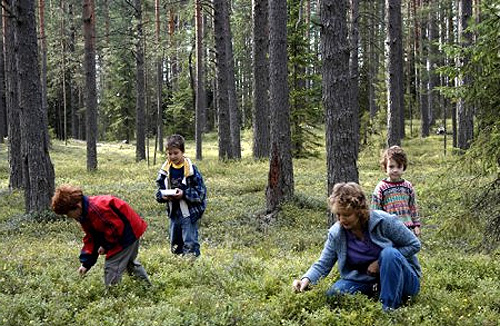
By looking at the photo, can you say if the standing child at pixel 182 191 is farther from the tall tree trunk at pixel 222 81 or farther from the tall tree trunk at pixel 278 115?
the tall tree trunk at pixel 222 81

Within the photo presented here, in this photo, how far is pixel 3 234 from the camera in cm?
1040

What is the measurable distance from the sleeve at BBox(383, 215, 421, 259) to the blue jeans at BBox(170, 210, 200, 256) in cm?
299

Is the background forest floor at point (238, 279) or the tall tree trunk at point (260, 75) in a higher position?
the tall tree trunk at point (260, 75)

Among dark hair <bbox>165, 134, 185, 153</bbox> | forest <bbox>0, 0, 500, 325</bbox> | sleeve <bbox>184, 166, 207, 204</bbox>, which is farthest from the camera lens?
sleeve <bbox>184, 166, 207, 204</bbox>

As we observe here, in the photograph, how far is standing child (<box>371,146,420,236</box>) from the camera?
6297 mm

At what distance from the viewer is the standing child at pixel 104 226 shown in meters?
5.14

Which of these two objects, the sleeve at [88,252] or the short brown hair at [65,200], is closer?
the short brown hair at [65,200]

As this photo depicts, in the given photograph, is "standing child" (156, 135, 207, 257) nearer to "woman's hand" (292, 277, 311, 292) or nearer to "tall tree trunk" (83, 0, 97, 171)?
"woman's hand" (292, 277, 311, 292)

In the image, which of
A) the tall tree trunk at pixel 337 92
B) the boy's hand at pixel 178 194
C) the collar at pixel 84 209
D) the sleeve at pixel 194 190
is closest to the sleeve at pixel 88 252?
the collar at pixel 84 209

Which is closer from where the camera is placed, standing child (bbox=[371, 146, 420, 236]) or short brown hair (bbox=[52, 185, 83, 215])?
short brown hair (bbox=[52, 185, 83, 215])

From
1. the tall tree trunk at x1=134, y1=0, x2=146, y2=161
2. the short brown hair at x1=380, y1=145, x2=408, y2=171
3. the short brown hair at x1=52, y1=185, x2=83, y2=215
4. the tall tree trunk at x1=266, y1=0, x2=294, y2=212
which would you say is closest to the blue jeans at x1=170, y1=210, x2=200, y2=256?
the short brown hair at x1=52, y1=185, x2=83, y2=215

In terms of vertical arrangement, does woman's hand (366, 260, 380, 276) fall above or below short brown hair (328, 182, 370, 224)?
below

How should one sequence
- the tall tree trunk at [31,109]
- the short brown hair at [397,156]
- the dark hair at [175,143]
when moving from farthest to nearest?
the tall tree trunk at [31,109]
the dark hair at [175,143]
the short brown hair at [397,156]

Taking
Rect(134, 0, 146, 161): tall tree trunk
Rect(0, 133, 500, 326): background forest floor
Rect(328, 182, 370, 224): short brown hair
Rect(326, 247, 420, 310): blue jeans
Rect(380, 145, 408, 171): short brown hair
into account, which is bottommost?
→ Rect(0, 133, 500, 326): background forest floor
